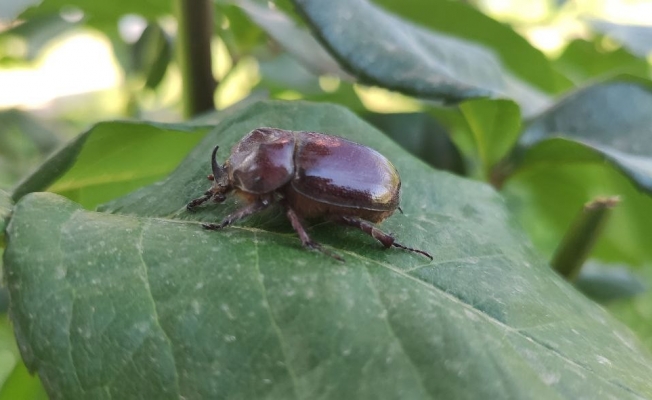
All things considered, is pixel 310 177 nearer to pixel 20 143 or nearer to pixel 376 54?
pixel 376 54

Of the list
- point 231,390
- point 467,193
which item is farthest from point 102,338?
point 467,193

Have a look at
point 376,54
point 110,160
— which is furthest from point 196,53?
point 376,54

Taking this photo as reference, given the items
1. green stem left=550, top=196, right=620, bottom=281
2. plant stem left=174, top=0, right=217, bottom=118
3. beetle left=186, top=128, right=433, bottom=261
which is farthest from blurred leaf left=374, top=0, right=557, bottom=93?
beetle left=186, top=128, right=433, bottom=261

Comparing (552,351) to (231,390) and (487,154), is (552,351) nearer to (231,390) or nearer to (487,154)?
(231,390)

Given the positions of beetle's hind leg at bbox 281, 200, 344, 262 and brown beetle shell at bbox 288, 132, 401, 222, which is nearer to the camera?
beetle's hind leg at bbox 281, 200, 344, 262

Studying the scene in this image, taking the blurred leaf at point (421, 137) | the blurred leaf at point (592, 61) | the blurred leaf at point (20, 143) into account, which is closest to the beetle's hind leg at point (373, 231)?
the blurred leaf at point (421, 137)

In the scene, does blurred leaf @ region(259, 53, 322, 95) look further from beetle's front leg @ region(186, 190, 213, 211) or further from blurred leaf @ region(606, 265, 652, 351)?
blurred leaf @ region(606, 265, 652, 351)
